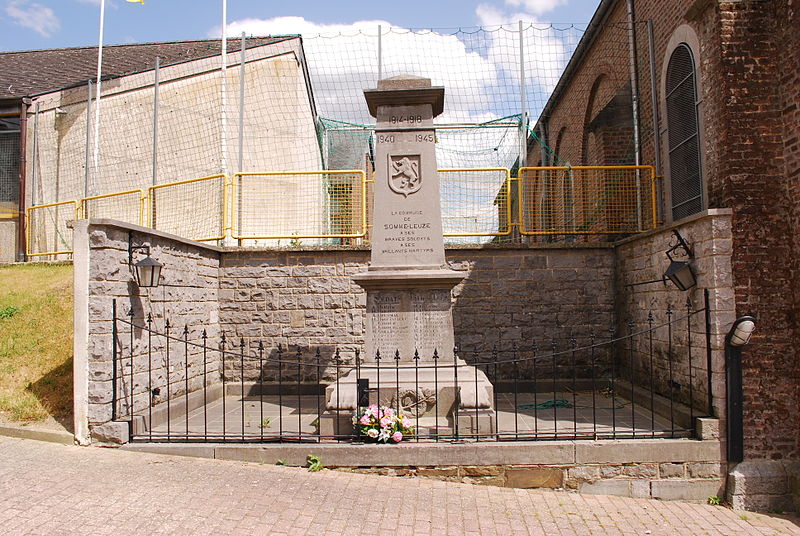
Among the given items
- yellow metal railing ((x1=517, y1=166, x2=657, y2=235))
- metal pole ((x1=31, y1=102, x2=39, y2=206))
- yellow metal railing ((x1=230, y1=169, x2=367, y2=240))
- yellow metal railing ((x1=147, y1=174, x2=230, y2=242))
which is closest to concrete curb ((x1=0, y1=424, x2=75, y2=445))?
yellow metal railing ((x1=230, y1=169, x2=367, y2=240))

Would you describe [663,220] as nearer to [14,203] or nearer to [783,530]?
[783,530]

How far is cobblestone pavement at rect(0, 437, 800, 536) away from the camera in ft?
14.2

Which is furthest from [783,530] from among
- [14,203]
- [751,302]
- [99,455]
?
[14,203]

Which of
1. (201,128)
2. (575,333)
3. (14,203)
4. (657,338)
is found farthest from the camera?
(14,203)

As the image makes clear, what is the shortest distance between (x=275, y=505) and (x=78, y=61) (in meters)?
19.5

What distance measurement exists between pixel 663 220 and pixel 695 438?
4.74m

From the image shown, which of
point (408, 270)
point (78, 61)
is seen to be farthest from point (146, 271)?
point (78, 61)

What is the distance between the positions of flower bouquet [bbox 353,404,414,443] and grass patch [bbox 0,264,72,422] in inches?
135

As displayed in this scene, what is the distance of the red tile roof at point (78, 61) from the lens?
54.6 feet

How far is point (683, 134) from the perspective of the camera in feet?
29.8

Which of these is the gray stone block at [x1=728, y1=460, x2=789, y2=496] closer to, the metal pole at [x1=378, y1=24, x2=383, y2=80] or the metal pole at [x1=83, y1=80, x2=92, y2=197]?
the metal pole at [x1=378, y1=24, x2=383, y2=80]

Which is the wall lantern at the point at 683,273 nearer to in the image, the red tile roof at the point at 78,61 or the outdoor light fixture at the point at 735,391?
the outdoor light fixture at the point at 735,391

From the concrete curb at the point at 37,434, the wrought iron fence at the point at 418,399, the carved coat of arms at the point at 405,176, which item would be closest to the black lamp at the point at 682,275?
the wrought iron fence at the point at 418,399

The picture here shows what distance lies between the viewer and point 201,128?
14.1 metres
